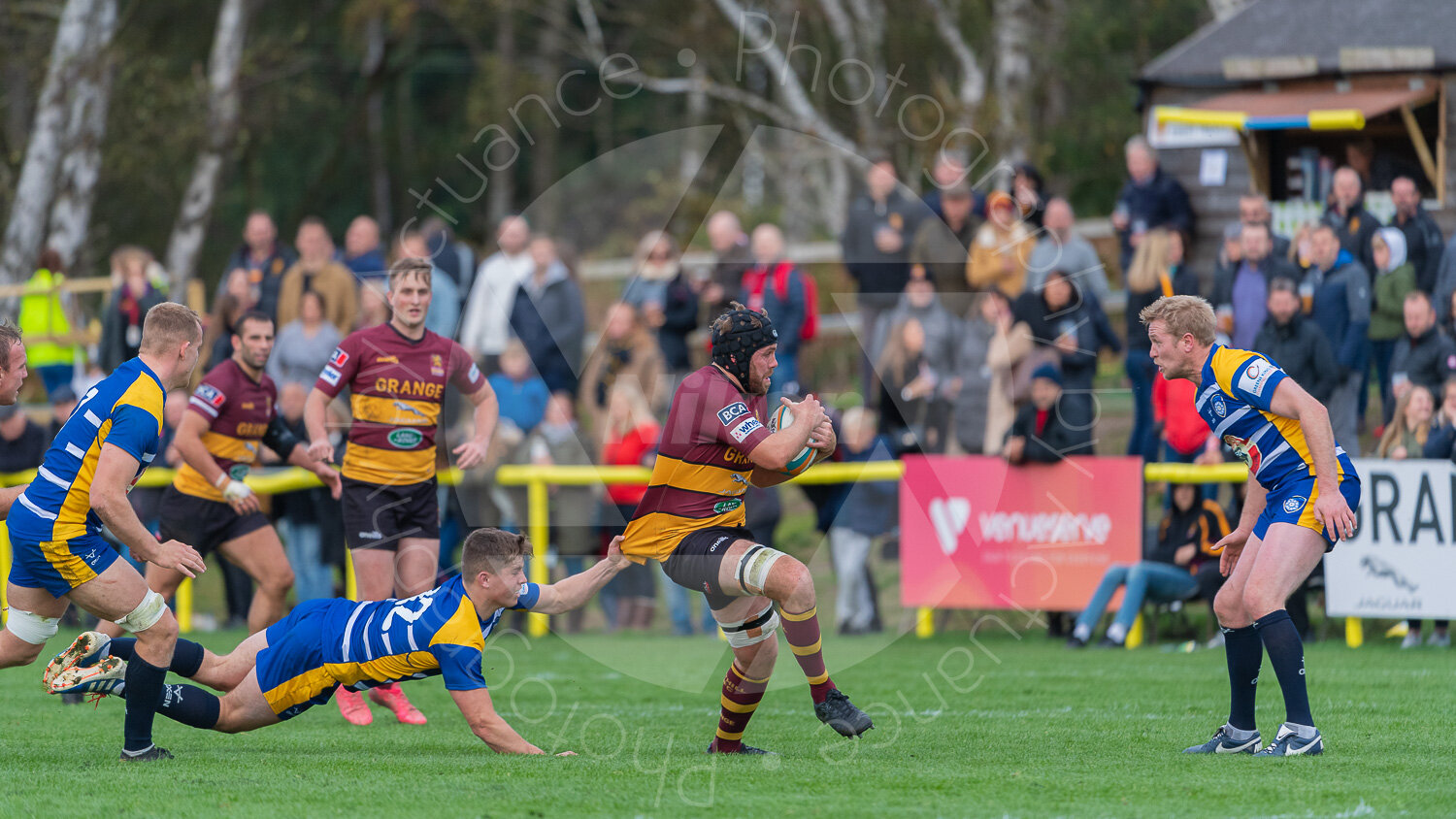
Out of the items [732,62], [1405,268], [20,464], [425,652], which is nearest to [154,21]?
[732,62]

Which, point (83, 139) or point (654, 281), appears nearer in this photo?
point (654, 281)

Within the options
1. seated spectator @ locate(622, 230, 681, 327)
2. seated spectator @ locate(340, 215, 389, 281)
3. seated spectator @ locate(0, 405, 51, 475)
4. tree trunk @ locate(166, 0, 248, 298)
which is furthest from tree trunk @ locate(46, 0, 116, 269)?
seated spectator @ locate(622, 230, 681, 327)

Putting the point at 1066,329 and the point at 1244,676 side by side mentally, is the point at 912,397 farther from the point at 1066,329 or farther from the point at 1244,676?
the point at 1244,676

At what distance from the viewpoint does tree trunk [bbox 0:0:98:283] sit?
2062 centimetres

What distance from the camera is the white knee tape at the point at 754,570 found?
674cm

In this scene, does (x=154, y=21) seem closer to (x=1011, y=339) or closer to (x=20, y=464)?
(x=20, y=464)

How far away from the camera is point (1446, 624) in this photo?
11094mm

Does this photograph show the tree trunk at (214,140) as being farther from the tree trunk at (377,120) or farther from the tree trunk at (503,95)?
the tree trunk at (377,120)

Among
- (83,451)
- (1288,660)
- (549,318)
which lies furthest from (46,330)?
(1288,660)

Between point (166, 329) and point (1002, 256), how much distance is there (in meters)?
8.56

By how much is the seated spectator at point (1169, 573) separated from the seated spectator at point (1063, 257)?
97.0 inches

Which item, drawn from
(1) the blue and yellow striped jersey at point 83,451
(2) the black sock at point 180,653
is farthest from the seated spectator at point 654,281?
(1) the blue and yellow striped jersey at point 83,451

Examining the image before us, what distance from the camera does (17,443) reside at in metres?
13.4

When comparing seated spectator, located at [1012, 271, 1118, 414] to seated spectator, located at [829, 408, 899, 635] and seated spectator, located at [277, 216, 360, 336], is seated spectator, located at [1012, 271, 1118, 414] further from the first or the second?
seated spectator, located at [277, 216, 360, 336]
